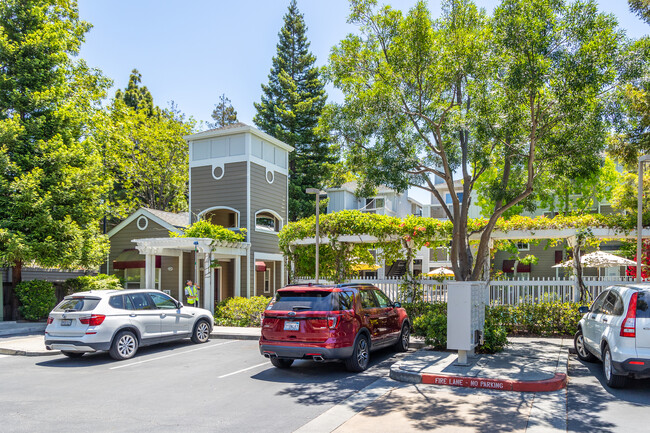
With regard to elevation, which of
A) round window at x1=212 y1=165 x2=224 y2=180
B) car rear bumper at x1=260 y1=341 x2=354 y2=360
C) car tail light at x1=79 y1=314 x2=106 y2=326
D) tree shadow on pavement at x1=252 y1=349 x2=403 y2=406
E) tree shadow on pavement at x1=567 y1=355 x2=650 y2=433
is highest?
round window at x1=212 y1=165 x2=224 y2=180

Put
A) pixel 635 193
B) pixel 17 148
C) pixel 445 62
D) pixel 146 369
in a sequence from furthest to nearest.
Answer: pixel 17 148 → pixel 635 193 → pixel 445 62 → pixel 146 369

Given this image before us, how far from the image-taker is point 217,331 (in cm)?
1599

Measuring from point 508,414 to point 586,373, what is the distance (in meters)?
3.48

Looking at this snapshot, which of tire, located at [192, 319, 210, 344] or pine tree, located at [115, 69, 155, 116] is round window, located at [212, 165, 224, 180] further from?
pine tree, located at [115, 69, 155, 116]

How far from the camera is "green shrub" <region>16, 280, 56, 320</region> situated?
60.3 feet

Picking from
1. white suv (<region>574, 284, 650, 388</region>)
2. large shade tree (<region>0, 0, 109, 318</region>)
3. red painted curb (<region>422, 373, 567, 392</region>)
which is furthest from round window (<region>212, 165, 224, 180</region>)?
white suv (<region>574, 284, 650, 388</region>)

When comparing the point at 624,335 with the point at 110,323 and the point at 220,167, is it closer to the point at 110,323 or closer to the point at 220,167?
the point at 110,323

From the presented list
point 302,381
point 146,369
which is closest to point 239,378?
point 302,381

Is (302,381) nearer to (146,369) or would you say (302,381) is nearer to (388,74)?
(146,369)

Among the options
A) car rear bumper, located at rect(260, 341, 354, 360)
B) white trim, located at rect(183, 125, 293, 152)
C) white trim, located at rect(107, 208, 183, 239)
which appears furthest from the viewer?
white trim, located at rect(107, 208, 183, 239)

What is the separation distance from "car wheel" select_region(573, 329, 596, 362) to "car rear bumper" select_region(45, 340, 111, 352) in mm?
10136

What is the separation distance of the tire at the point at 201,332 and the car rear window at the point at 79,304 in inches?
124

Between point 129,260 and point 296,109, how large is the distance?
56.0 ft

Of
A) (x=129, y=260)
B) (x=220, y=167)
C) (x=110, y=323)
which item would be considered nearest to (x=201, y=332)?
(x=110, y=323)
